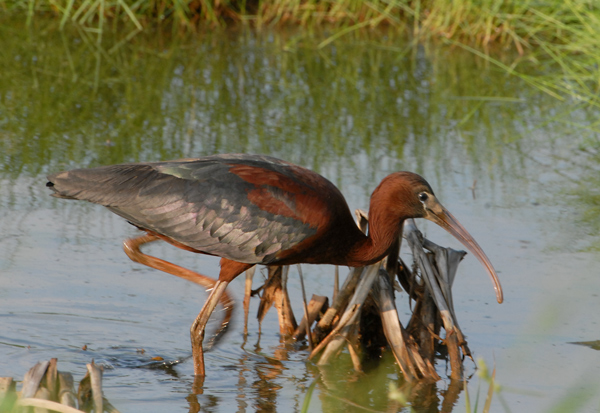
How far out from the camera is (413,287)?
4.88m

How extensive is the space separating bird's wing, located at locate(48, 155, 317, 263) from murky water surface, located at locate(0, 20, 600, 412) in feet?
1.81

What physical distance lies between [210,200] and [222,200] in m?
0.06

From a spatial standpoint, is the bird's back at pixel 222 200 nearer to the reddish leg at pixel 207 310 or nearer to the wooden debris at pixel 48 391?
the reddish leg at pixel 207 310

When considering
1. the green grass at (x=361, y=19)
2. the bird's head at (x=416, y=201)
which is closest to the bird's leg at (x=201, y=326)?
the bird's head at (x=416, y=201)

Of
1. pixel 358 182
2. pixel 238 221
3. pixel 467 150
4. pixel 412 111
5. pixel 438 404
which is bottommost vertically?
pixel 438 404

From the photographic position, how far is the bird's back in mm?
4559

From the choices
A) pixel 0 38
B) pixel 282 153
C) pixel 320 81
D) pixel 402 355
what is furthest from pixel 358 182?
pixel 0 38

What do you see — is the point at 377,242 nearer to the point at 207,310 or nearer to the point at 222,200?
the point at 222,200

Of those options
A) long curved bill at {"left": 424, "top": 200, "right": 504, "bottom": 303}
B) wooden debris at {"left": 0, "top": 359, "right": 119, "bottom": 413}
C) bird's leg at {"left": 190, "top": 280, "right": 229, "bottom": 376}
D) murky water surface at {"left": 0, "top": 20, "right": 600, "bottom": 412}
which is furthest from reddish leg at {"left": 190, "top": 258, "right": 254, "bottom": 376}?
wooden debris at {"left": 0, "top": 359, "right": 119, "bottom": 413}

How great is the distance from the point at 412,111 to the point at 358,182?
7.63 feet

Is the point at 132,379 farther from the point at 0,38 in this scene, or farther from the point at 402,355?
the point at 0,38

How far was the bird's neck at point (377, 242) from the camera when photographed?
4570 millimetres

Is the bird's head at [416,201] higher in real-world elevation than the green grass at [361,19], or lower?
lower

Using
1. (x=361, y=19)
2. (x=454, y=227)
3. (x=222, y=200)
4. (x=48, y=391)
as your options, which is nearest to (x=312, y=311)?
(x=222, y=200)
